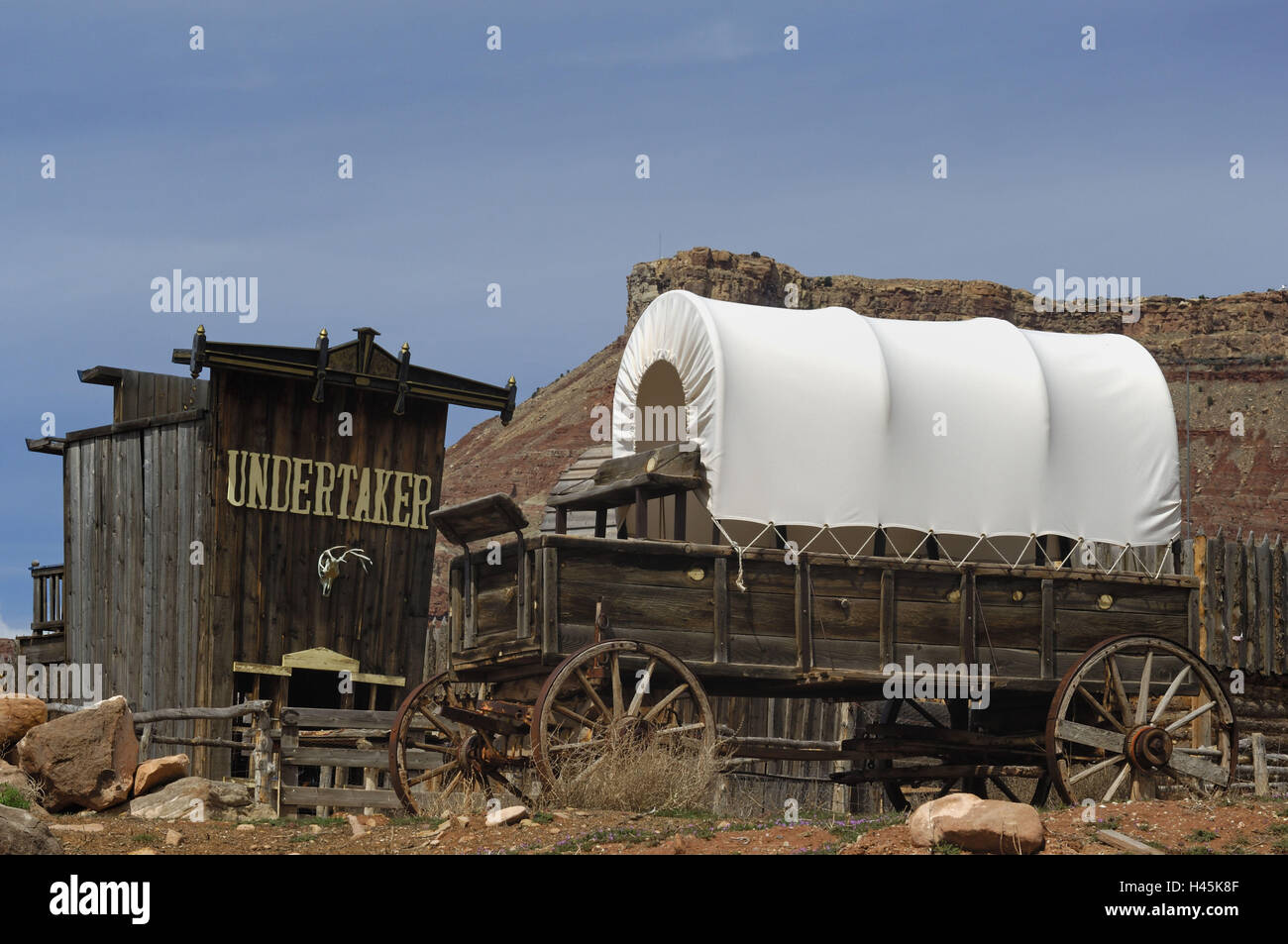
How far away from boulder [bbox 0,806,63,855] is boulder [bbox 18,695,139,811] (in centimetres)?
420

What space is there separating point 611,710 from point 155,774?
18.6 feet

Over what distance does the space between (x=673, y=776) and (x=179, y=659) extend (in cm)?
1029

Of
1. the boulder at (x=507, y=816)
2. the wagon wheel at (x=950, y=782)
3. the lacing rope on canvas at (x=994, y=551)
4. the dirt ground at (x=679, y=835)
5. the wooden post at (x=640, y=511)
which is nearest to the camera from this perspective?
the dirt ground at (x=679, y=835)

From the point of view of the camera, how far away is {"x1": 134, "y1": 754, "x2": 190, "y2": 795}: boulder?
15.0 m

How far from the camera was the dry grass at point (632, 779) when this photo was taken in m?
10.9

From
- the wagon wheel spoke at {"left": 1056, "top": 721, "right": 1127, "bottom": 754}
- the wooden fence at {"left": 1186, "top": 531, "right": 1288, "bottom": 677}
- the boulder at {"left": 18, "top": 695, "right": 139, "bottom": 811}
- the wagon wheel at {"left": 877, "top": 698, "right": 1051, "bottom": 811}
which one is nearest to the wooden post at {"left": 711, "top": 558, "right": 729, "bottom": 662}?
the wagon wheel at {"left": 877, "top": 698, "right": 1051, "bottom": 811}

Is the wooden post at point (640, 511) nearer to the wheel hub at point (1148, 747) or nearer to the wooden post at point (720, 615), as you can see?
the wooden post at point (720, 615)

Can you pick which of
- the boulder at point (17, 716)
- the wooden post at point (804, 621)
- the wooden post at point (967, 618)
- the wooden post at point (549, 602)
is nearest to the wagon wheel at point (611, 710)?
the wooden post at point (549, 602)

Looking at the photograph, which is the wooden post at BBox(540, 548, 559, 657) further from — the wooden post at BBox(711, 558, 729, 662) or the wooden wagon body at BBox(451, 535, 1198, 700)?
the wooden post at BBox(711, 558, 729, 662)

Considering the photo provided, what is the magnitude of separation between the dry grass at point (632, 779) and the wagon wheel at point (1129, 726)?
3101 mm

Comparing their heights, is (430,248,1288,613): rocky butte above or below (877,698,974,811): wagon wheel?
above

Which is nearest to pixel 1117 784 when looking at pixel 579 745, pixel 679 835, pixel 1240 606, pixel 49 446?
pixel 579 745

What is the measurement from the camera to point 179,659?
770 inches
